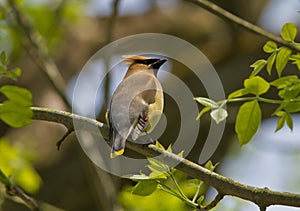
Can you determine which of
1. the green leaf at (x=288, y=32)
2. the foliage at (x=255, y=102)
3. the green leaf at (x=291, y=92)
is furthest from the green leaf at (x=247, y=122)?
the green leaf at (x=288, y=32)

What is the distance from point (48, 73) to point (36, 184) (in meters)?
0.70

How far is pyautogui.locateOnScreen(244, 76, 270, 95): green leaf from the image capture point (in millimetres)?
2307

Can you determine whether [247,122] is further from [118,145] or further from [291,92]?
[118,145]

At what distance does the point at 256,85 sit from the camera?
91.2 inches

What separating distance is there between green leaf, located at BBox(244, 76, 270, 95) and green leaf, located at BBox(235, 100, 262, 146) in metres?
0.04

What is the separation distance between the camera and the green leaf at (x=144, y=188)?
88.4 inches

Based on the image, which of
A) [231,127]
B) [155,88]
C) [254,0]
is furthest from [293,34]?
[254,0]

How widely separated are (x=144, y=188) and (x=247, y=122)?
38cm

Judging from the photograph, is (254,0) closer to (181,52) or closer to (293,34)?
(181,52)

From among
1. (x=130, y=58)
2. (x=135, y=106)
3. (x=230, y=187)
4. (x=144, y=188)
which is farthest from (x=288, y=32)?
(x=130, y=58)

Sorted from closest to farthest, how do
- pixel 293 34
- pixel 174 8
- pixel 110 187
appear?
1. pixel 293 34
2. pixel 110 187
3. pixel 174 8

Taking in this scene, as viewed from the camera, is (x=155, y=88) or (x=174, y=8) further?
(x=174, y=8)

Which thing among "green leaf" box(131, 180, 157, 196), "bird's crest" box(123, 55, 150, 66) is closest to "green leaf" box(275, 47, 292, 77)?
"green leaf" box(131, 180, 157, 196)

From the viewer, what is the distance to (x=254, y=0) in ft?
22.6
